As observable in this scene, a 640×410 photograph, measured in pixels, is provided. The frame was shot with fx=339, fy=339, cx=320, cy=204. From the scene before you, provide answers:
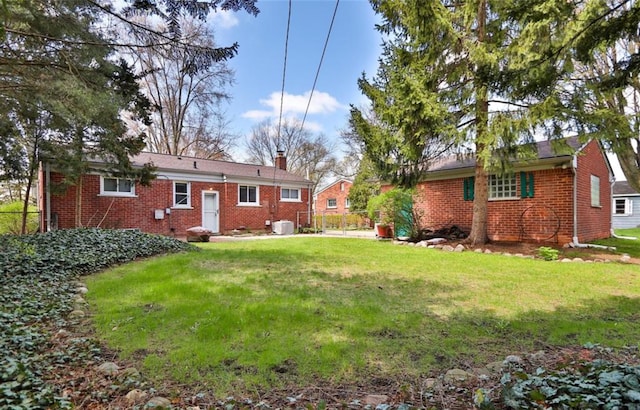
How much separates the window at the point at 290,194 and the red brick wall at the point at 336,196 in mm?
8891

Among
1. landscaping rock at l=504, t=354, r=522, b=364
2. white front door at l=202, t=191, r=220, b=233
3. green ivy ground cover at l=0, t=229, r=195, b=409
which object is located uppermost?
white front door at l=202, t=191, r=220, b=233

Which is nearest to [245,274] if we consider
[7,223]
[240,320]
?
[240,320]

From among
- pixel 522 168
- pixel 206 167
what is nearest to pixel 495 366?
pixel 522 168

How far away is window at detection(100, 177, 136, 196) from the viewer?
12.8 metres

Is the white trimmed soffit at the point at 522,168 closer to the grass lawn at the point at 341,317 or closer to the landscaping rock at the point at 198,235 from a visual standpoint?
the grass lawn at the point at 341,317

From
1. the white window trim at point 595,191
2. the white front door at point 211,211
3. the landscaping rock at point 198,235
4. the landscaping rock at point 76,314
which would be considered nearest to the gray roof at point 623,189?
the white window trim at point 595,191

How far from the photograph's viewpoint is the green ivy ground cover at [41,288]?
7.30 ft

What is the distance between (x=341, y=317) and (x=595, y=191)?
1269cm

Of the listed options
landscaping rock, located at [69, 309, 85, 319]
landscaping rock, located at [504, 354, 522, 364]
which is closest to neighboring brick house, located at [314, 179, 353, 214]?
landscaping rock, located at [69, 309, 85, 319]

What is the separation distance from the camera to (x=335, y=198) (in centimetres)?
2930

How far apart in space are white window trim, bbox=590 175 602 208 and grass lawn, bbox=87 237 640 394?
6.40 m

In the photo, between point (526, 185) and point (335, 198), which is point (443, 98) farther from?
point (335, 198)

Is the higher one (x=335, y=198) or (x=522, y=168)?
(x=522, y=168)

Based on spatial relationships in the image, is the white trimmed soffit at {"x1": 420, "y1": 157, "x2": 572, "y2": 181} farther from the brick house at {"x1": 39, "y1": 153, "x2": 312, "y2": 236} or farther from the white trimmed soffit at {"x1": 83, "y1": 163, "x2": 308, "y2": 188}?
the brick house at {"x1": 39, "y1": 153, "x2": 312, "y2": 236}
